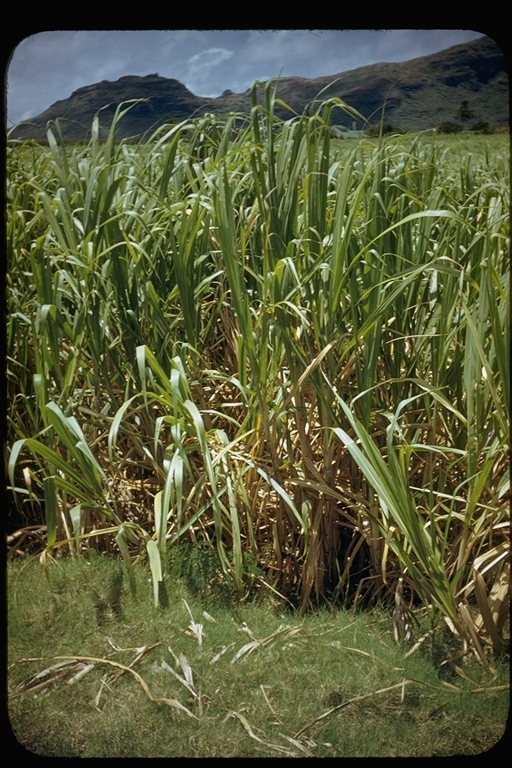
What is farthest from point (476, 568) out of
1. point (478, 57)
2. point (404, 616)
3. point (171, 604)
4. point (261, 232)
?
point (478, 57)

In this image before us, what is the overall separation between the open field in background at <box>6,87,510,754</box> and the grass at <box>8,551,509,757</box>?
0.14 feet

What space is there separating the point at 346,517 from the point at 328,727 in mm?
372

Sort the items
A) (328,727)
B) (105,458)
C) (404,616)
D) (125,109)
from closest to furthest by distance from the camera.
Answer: (328,727) → (404,616) → (125,109) → (105,458)

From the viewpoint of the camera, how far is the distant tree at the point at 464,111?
126 cm

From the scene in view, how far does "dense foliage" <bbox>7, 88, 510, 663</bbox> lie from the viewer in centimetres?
118

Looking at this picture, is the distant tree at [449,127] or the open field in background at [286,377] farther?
the distant tree at [449,127]

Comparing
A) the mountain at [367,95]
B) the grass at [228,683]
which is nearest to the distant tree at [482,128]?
the mountain at [367,95]

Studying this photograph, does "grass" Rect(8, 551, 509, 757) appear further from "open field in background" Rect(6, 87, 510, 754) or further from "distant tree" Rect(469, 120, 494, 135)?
"distant tree" Rect(469, 120, 494, 135)

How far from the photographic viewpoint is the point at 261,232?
1.33 m

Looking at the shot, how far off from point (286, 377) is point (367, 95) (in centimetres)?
58

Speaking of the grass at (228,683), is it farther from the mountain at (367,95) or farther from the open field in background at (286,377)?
the mountain at (367,95)

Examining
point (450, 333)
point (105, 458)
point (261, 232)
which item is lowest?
point (105, 458)

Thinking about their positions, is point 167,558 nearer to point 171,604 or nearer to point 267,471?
point 171,604
